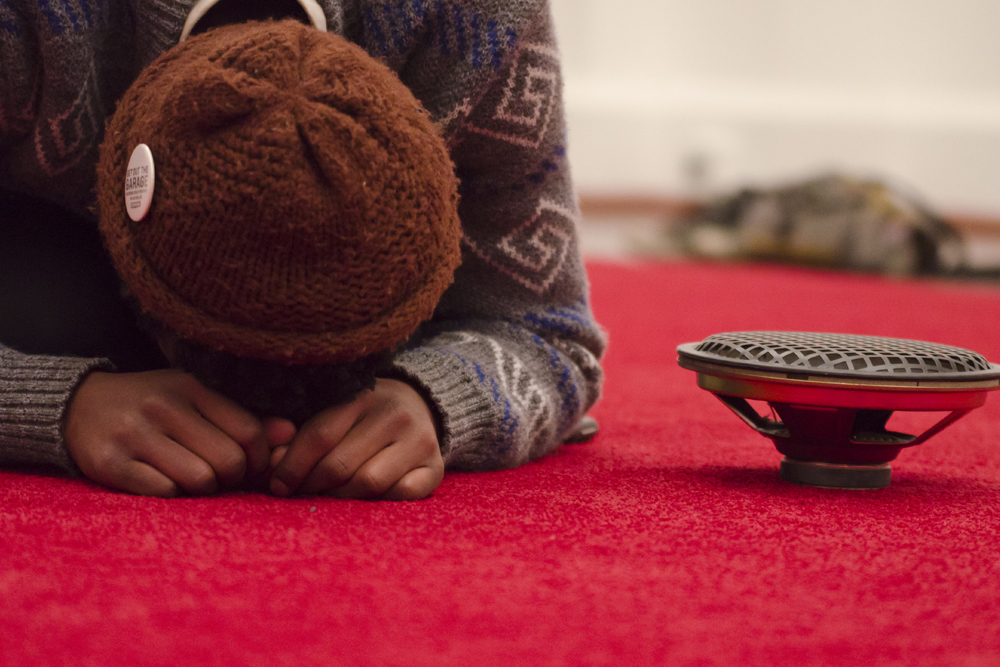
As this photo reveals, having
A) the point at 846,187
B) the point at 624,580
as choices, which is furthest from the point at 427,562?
the point at 846,187

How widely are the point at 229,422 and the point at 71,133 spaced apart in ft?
0.66

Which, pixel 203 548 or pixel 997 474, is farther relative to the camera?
pixel 997 474

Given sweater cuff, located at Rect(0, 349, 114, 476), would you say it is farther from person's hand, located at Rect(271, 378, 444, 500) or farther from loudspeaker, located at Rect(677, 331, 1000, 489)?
loudspeaker, located at Rect(677, 331, 1000, 489)

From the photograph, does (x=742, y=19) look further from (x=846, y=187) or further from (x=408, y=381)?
(x=408, y=381)

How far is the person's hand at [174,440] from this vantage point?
0.43 metres

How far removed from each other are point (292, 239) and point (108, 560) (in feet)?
0.45

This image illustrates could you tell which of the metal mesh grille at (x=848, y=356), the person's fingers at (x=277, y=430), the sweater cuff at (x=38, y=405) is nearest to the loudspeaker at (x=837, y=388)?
the metal mesh grille at (x=848, y=356)

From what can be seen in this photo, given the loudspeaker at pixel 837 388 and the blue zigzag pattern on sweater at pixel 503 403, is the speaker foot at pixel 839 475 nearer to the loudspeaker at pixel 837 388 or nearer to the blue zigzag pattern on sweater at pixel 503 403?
the loudspeaker at pixel 837 388

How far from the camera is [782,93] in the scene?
2582mm

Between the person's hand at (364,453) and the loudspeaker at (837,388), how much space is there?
0.53ft

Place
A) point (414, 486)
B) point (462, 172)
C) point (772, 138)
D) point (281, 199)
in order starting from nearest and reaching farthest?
point (281, 199)
point (414, 486)
point (462, 172)
point (772, 138)

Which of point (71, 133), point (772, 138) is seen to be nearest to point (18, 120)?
point (71, 133)

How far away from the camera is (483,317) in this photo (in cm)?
60

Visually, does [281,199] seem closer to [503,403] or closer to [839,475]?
[503,403]
